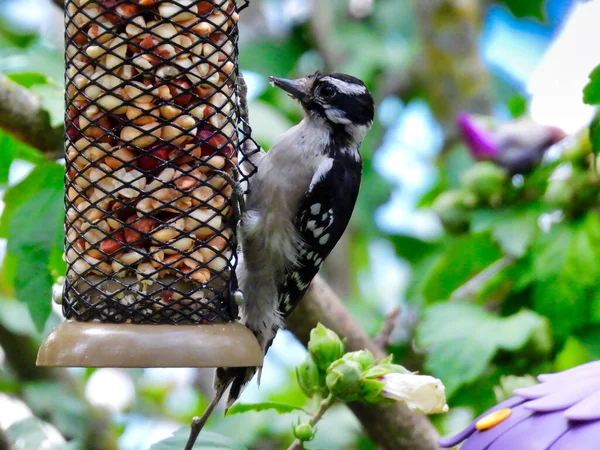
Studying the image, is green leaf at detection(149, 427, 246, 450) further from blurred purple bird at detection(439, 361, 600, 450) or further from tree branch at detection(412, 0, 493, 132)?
tree branch at detection(412, 0, 493, 132)

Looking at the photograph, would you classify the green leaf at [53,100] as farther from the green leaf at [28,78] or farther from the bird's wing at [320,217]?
the bird's wing at [320,217]

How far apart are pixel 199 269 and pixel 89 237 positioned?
29 centimetres

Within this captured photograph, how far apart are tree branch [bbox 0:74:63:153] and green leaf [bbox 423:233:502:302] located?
4.85 ft

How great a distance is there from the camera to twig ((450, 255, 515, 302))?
310 centimetres

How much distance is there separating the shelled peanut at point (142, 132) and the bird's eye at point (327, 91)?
2.73 ft

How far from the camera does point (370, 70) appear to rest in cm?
444

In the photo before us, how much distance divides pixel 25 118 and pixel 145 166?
687 mm

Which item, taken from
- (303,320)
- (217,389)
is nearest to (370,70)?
(303,320)

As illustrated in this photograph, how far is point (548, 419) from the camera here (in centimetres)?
173

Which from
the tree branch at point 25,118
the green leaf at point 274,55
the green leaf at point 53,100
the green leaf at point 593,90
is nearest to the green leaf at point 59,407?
the tree branch at point 25,118

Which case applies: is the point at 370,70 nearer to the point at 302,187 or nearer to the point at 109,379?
the point at 302,187

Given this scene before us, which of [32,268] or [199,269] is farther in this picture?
[32,268]

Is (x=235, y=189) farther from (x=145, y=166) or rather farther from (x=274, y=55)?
(x=274, y=55)

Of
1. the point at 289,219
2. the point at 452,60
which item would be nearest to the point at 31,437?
the point at 289,219
